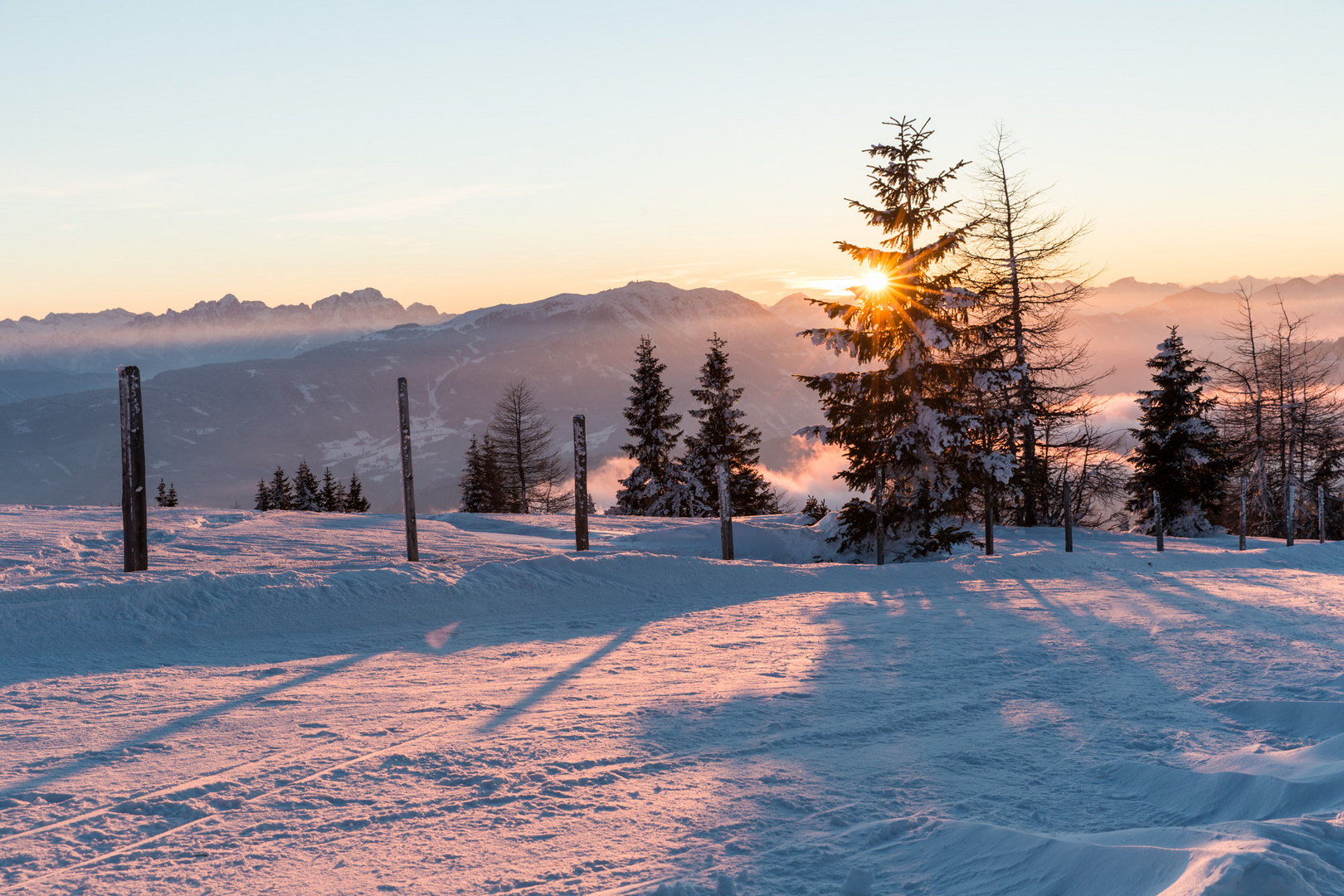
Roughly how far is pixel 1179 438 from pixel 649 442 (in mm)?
24679

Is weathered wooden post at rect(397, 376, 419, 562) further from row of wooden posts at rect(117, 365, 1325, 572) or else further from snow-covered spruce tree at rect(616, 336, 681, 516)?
snow-covered spruce tree at rect(616, 336, 681, 516)

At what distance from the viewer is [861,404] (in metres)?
21.2

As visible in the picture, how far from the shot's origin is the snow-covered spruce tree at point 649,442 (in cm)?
4328

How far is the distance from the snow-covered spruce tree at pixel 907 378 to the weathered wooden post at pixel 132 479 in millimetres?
13861

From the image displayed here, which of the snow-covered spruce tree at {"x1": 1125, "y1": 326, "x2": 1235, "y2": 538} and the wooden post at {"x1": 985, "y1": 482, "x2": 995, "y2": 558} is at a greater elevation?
the snow-covered spruce tree at {"x1": 1125, "y1": 326, "x2": 1235, "y2": 538}

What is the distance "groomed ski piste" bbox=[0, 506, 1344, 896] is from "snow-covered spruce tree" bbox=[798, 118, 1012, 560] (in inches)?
286

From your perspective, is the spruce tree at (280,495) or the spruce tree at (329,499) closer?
the spruce tree at (329,499)

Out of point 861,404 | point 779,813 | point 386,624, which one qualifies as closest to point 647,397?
point 861,404

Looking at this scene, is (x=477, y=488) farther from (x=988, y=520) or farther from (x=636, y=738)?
(x=636, y=738)

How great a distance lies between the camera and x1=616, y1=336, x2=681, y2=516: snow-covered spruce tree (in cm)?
4328

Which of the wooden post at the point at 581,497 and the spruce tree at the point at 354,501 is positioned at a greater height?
the wooden post at the point at 581,497

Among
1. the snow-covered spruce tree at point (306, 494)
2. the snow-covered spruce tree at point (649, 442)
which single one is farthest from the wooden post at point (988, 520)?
the snow-covered spruce tree at point (306, 494)

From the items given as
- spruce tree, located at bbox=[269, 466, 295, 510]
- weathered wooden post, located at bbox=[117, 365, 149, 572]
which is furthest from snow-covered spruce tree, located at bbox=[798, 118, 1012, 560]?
spruce tree, located at bbox=[269, 466, 295, 510]

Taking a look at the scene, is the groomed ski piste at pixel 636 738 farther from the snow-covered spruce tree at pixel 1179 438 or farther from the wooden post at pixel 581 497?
the snow-covered spruce tree at pixel 1179 438
